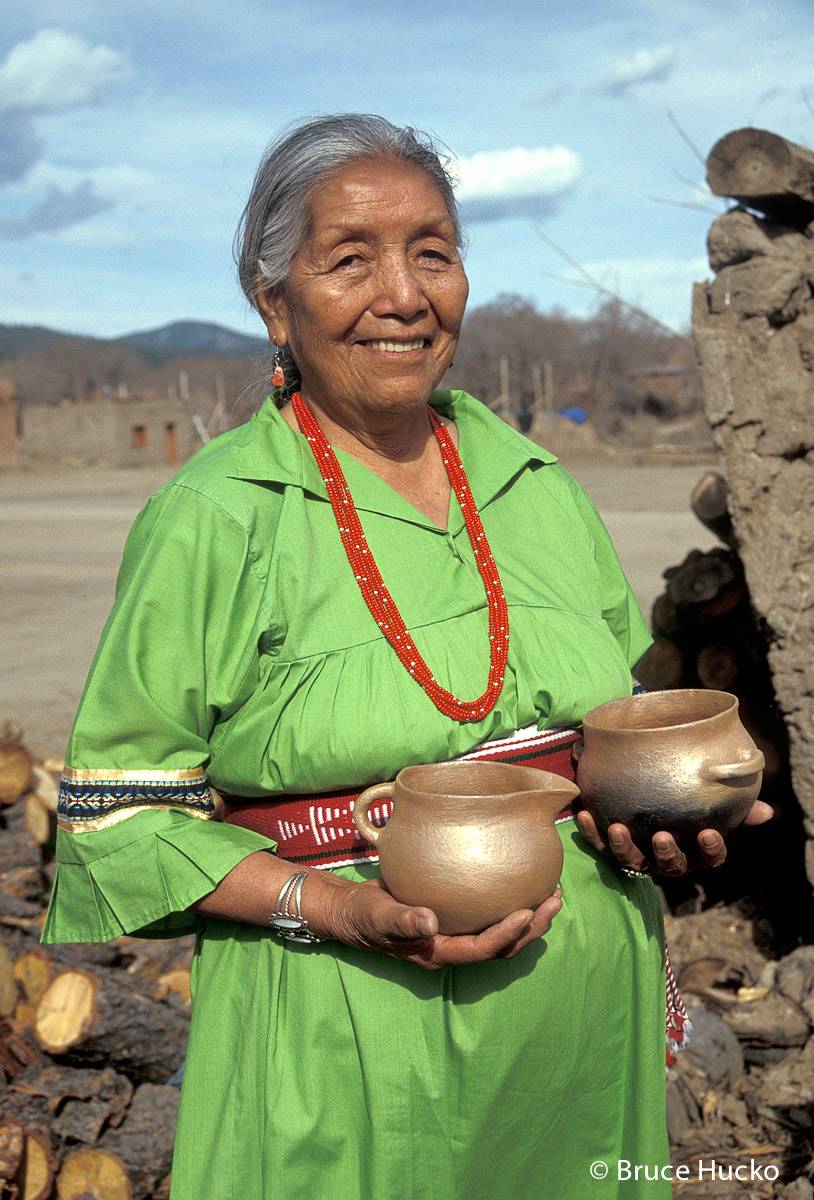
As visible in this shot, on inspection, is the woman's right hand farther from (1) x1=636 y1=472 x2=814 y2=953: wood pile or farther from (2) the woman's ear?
(1) x1=636 y1=472 x2=814 y2=953: wood pile

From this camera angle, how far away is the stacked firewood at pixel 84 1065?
2631 millimetres

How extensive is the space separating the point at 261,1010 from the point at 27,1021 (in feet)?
6.16

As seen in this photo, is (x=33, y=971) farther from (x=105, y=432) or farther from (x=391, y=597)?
(x=105, y=432)

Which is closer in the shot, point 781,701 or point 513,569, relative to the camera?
point 513,569

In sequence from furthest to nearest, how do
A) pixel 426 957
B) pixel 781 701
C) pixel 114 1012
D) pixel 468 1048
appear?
1. pixel 781 701
2. pixel 114 1012
3. pixel 468 1048
4. pixel 426 957

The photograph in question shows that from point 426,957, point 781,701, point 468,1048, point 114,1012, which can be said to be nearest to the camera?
point 426,957

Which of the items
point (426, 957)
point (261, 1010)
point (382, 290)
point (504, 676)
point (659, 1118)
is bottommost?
point (659, 1118)

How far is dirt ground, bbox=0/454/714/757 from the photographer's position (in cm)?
686

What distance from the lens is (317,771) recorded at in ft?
5.01

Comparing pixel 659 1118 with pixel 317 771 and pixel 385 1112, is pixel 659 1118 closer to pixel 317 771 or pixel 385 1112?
pixel 385 1112

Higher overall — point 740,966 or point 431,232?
point 431,232

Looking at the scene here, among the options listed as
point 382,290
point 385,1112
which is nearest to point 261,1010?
point 385,1112

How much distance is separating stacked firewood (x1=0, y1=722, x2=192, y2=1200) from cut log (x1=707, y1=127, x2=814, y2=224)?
123 inches

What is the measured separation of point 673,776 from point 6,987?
7.95 feet
